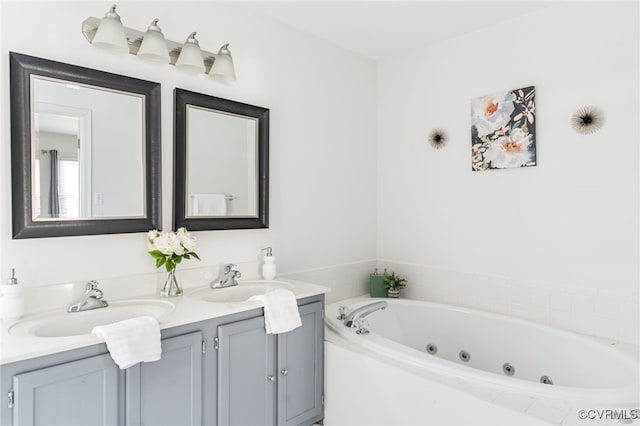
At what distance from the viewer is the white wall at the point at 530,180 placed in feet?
7.03

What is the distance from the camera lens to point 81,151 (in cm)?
178

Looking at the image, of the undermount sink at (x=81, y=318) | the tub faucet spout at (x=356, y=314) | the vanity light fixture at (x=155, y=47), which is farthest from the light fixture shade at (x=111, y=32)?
the tub faucet spout at (x=356, y=314)

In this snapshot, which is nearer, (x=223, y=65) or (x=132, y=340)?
(x=132, y=340)

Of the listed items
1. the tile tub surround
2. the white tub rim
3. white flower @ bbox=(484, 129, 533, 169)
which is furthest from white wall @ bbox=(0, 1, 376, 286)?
white flower @ bbox=(484, 129, 533, 169)

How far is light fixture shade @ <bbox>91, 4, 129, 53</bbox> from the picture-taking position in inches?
68.4

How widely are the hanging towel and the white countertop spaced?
1.35 feet

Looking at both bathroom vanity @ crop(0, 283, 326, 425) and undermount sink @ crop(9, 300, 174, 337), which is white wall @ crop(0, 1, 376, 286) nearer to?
undermount sink @ crop(9, 300, 174, 337)

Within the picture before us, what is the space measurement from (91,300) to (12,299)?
0.27 meters

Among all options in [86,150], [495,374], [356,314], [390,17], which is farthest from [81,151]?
[495,374]

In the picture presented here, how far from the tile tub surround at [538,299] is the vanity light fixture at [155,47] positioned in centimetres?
194

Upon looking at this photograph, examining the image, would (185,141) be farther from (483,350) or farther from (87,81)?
(483,350)

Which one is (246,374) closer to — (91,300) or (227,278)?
(227,278)

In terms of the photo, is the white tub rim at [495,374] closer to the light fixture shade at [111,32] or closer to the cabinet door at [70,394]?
the cabinet door at [70,394]

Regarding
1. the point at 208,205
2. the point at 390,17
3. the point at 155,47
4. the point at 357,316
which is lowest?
the point at 357,316
